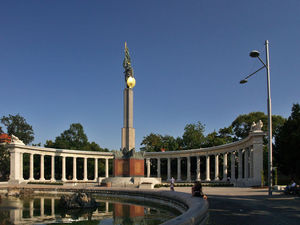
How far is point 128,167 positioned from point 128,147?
12.2 feet

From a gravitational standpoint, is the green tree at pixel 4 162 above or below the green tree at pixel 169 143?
below

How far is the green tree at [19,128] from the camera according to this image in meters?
96.4

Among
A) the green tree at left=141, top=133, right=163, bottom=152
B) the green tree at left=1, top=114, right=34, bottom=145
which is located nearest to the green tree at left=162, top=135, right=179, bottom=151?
the green tree at left=141, top=133, right=163, bottom=152

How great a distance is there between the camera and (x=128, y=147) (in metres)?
54.5

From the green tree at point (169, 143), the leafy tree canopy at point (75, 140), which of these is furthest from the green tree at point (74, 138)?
the green tree at point (169, 143)

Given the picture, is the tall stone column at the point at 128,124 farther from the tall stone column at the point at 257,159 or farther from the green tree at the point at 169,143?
the green tree at the point at 169,143

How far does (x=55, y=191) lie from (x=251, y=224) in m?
34.3

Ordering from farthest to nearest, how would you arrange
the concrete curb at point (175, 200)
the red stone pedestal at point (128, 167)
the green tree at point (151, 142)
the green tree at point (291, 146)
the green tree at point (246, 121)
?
the green tree at point (151, 142), the green tree at point (246, 121), the red stone pedestal at point (128, 167), the green tree at point (291, 146), the concrete curb at point (175, 200)

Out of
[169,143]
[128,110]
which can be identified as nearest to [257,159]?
[128,110]

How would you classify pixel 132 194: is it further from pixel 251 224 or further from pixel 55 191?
pixel 251 224

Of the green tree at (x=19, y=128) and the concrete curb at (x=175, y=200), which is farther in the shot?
the green tree at (x=19, y=128)

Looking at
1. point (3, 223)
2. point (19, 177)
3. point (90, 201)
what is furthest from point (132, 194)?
point (19, 177)

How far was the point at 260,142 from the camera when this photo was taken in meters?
48.8

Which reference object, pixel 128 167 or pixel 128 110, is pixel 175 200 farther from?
pixel 128 110
